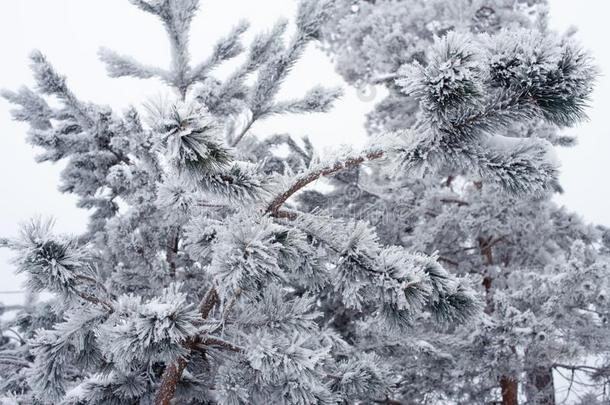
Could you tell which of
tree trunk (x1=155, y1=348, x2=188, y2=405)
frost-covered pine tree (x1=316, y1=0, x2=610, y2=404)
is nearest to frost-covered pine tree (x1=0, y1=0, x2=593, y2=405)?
tree trunk (x1=155, y1=348, x2=188, y2=405)

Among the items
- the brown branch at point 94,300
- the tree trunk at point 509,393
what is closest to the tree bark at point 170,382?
the brown branch at point 94,300

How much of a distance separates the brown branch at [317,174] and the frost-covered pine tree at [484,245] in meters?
1.56

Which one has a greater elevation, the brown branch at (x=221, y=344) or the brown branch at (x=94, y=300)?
the brown branch at (x=94, y=300)

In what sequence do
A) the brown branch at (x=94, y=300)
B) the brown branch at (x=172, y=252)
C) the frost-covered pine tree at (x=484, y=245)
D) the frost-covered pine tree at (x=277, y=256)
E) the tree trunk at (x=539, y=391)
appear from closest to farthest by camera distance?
1. the frost-covered pine tree at (x=277, y=256)
2. the brown branch at (x=94, y=300)
3. the brown branch at (x=172, y=252)
4. the frost-covered pine tree at (x=484, y=245)
5. the tree trunk at (x=539, y=391)

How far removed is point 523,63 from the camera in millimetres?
1441

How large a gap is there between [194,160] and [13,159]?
10090 centimetres

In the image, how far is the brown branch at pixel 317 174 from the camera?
1875 mm

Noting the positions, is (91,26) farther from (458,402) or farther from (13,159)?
(458,402)

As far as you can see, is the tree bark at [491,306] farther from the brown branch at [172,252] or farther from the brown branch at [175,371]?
the brown branch at [175,371]

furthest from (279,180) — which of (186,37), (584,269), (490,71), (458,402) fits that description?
(458,402)

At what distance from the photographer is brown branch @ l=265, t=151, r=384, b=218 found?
1.88 meters

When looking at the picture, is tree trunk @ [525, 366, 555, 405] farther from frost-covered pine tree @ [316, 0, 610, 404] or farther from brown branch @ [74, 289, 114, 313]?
brown branch @ [74, 289, 114, 313]

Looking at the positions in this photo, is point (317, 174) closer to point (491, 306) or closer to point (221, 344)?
point (221, 344)

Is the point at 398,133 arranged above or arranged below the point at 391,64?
below
